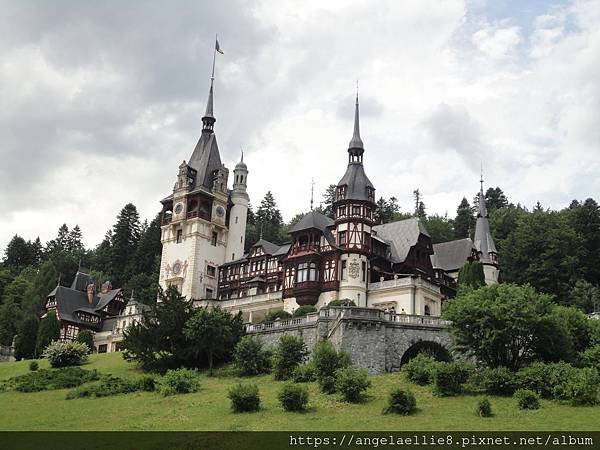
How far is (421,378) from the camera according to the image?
4181 centimetres

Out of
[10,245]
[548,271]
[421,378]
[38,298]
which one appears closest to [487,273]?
[548,271]

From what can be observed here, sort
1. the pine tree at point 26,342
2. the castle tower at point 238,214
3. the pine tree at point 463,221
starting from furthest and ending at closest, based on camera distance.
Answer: the pine tree at point 463,221, the castle tower at point 238,214, the pine tree at point 26,342

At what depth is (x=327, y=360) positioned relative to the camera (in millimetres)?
42438

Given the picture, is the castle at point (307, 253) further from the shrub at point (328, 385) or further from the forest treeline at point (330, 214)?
the shrub at point (328, 385)

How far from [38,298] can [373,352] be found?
5495 centimetres

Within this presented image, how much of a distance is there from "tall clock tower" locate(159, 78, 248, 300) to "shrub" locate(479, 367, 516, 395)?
138 feet

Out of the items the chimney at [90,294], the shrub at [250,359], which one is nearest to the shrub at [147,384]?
the shrub at [250,359]

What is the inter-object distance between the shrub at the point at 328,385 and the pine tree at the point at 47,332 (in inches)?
1468

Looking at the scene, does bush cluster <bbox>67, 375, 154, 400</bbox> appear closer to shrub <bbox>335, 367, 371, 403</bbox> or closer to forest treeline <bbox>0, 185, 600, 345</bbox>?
shrub <bbox>335, 367, 371, 403</bbox>

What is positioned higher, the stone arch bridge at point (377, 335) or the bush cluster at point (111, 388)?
the stone arch bridge at point (377, 335)

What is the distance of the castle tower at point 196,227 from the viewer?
78.4 meters

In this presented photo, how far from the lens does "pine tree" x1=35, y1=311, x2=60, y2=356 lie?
6931 cm

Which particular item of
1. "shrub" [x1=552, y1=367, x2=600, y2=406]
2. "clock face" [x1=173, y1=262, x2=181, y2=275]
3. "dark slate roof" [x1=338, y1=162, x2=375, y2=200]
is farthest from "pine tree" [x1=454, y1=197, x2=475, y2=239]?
"shrub" [x1=552, y1=367, x2=600, y2=406]
